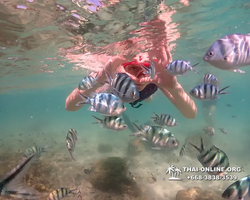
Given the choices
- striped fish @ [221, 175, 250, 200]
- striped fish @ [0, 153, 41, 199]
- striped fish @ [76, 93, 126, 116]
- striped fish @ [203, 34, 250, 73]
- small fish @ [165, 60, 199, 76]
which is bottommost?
striped fish @ [221, 175, 250, 200]

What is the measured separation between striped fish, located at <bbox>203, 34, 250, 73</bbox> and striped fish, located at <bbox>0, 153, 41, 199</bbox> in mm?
2716

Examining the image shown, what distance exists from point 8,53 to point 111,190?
13813mm

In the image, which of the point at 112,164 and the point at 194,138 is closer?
the point at 112,164

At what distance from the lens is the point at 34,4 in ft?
24.1

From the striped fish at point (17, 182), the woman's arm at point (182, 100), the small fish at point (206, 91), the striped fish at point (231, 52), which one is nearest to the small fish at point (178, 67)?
the small fish at point (206, 91)

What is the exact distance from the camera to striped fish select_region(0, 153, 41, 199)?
1.48 m

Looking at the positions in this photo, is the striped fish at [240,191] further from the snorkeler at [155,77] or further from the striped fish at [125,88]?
the snorkeler at [155,77]

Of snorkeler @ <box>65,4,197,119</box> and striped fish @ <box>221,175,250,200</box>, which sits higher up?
snorkeler @ <box>65,4,197,119</box>

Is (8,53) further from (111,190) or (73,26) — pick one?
(111,190)

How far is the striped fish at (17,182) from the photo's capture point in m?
1.48

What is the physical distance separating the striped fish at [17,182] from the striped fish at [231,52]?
2.72 m

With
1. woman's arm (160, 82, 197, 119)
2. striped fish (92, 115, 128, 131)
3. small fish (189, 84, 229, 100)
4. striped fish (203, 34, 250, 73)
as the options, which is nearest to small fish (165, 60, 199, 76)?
small fish (189, 84, 229, 100)

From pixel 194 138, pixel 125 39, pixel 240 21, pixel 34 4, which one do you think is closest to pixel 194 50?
pixel 240 21

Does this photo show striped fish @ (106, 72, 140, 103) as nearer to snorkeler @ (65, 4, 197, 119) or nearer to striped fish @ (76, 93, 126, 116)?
striped fish @ (76, 93, 126, 116)
